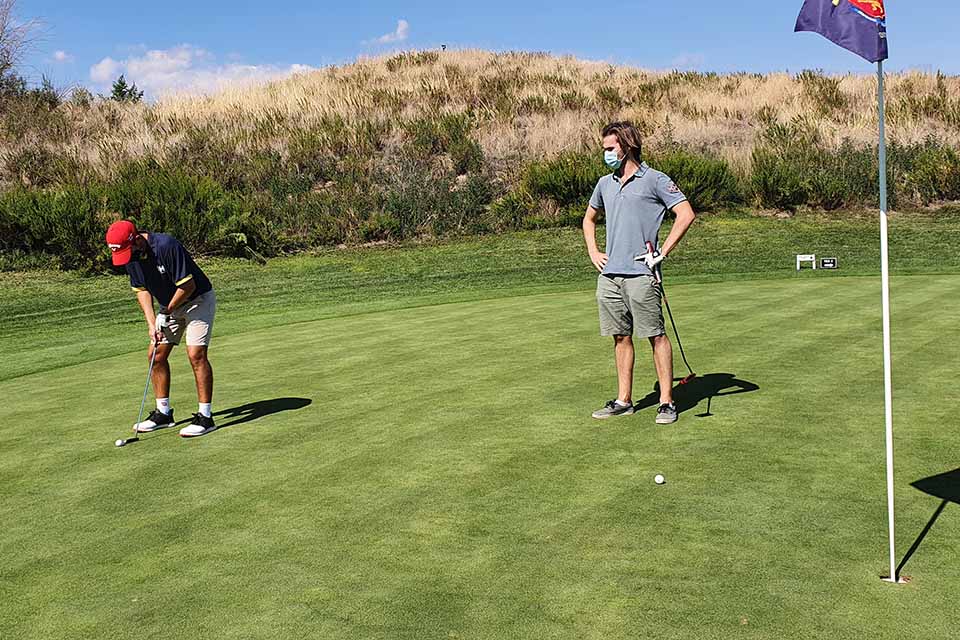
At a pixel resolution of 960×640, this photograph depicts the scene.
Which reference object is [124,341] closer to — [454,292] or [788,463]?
[454,292]

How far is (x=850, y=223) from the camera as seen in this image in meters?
22.8

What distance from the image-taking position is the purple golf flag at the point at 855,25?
4.57m

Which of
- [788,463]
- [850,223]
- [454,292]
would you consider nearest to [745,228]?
[850,223]

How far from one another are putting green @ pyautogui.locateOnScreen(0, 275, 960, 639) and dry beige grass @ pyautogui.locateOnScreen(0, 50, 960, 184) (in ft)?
62.5

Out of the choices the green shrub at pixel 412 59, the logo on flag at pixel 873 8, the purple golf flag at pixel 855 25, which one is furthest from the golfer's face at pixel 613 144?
the green shrub at pixel 412 59

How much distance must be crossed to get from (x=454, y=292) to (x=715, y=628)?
13.3m

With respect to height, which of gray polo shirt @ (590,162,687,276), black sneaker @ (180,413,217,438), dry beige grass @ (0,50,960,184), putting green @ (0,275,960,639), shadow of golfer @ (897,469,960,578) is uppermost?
dry beige grass @ (0,50,960,184)

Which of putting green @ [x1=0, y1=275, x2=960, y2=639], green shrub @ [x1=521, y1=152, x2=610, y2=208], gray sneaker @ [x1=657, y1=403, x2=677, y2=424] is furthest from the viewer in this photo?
green shrub @ [x1=521, y1=152, x2=610, y2=208]

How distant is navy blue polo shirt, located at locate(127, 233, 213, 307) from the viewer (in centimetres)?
791

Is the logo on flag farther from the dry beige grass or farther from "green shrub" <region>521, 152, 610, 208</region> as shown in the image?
the dry beige grass

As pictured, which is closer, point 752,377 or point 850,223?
point 752,377

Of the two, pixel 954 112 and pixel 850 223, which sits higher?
pixel 954 112

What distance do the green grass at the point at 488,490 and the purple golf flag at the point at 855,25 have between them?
2266 millimetres

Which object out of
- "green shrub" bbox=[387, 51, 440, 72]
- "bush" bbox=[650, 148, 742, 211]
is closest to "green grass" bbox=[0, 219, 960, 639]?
"bush" bbox=[650, 148, 742, 211]
